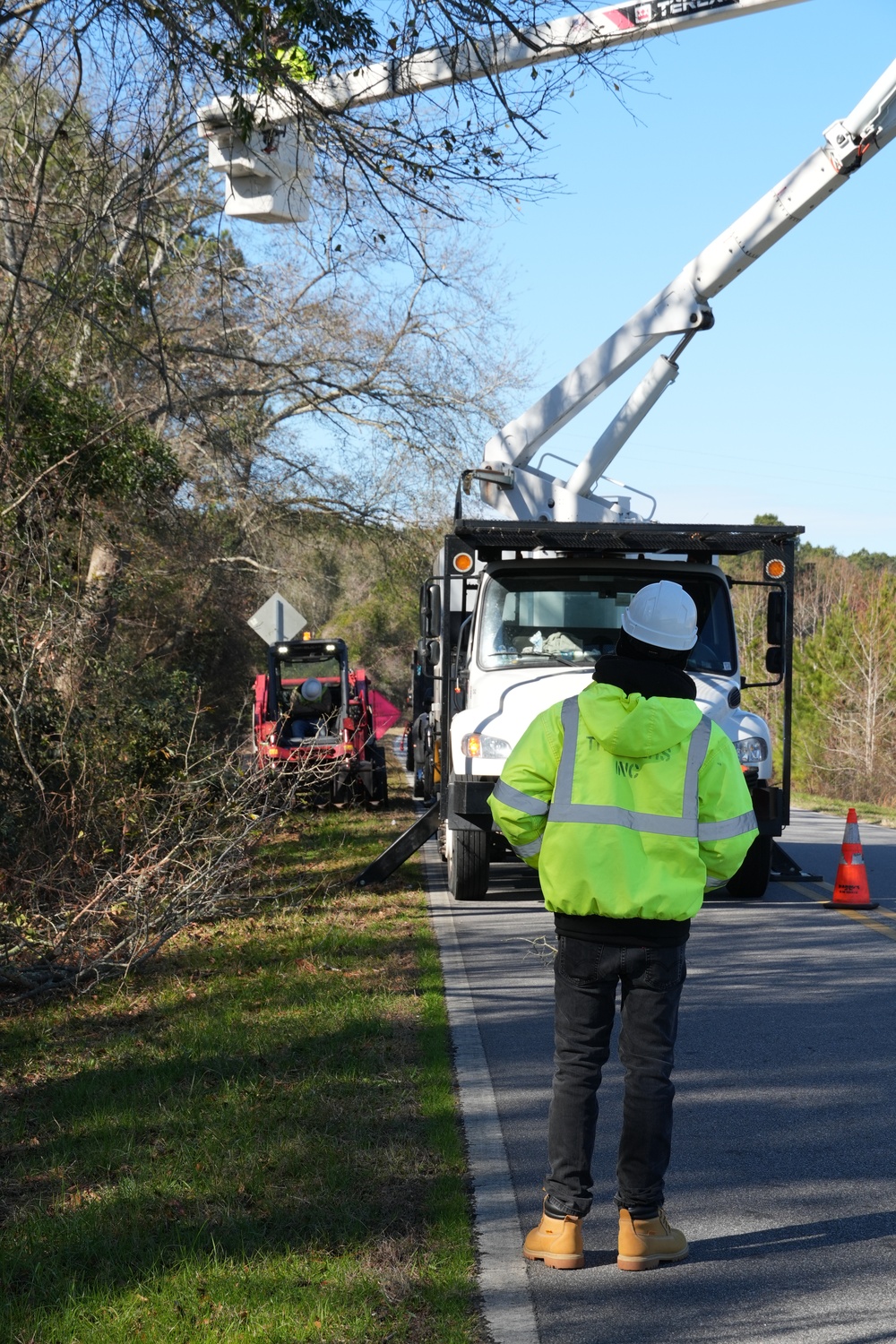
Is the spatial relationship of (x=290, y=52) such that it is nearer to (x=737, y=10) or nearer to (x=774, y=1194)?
(x=737, y=10)

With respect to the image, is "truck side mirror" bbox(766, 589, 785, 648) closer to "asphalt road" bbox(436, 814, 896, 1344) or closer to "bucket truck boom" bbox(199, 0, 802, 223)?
"asphalt road" bbox(436, 814, 896, 1344)

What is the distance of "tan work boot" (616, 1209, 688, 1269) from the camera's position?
14.2 feet

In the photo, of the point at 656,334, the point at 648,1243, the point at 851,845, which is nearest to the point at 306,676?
the point at 656,334

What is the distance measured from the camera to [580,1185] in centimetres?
439

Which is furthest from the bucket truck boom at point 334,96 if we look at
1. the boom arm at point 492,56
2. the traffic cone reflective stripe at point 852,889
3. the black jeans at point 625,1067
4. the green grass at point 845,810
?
the green grass at point 845,810

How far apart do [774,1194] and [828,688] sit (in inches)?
1397

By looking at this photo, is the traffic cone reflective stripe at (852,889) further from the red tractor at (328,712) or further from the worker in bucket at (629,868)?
the red tractor at (328,712)

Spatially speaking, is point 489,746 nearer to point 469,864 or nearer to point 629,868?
point 469,864

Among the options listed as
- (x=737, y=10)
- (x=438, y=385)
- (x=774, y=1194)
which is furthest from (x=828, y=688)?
(x=774, y=1194)

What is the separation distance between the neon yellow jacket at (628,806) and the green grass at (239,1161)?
4.08ft

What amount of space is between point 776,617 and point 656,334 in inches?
138

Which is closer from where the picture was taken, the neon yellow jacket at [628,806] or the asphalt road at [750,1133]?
the asphalt road at [750,1133]

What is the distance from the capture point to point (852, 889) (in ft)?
36.7

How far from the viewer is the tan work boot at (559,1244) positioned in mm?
4363
